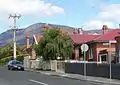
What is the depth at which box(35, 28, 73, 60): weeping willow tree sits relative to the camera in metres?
51.4

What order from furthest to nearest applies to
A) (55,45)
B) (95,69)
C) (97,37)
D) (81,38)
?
(81,38) → (97,37) → (55,45) → (95,69)

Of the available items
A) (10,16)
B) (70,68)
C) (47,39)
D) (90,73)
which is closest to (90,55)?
(47,39)

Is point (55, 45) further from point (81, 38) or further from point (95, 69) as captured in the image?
point (95, 69)

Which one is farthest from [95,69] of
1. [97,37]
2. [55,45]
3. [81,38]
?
[81,38]

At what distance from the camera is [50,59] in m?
53.8

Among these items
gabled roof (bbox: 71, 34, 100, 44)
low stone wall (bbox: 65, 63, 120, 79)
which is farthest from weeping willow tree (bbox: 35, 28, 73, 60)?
gabled roof (bbox: 71, 34, 100, 44)

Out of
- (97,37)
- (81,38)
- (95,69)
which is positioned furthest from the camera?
(81,38)

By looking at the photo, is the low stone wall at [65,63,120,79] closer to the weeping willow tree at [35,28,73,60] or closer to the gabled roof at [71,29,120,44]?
the weeping willow tree at [35,28,73,60]

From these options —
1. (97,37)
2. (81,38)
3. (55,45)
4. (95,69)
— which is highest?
(81,38)

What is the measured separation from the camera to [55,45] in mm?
51188

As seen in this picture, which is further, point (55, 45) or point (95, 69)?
point (55, 45)

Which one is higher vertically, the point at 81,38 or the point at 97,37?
the point at 81,38

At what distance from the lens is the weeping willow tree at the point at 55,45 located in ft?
169

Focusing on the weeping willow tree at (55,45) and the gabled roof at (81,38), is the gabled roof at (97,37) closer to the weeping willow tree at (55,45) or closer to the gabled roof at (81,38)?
the gabled roof at (81,38)
